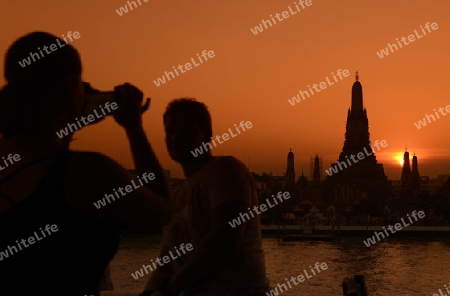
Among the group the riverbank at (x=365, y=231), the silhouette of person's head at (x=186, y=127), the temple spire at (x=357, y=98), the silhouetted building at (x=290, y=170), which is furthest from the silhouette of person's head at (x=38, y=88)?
the silhouetted building at (x=290, y=170)

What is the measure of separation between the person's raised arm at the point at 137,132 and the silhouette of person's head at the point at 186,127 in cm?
27

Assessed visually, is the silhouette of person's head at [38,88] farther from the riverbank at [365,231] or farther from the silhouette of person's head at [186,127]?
the riverbank at [365,231]

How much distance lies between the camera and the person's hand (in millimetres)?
1072

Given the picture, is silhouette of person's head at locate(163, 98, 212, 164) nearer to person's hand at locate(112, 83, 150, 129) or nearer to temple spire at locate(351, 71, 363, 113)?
person's hand at locate(112, 83, 150, 129)

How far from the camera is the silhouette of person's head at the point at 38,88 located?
0.95 meters

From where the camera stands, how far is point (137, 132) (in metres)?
1.12

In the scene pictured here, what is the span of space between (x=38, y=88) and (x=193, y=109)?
1.61 feet

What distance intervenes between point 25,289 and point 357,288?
0.82 metres

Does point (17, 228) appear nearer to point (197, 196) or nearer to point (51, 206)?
point (51, 206)

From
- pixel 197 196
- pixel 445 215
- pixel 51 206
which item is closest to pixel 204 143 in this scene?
pixel 197 196

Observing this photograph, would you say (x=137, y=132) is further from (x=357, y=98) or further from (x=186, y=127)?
(x=357, y=98)

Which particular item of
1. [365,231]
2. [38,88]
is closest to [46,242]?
[38,88]

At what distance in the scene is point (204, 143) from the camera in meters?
1.42

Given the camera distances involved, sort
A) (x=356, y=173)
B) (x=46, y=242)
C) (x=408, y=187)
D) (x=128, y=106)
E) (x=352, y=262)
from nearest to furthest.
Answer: (x=46, y=242), (x=128, y=106), (x=352, y=262), (x=356, y=173), (x=408, y=187)
